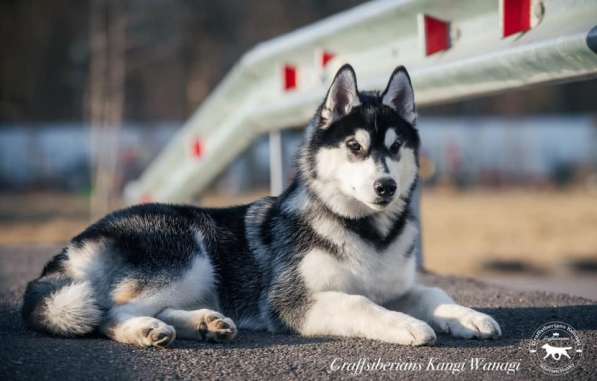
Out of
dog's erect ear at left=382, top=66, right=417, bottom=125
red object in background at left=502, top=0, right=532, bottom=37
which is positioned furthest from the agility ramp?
dog's erect ear at left=382, top=66, right=417, bottom=125

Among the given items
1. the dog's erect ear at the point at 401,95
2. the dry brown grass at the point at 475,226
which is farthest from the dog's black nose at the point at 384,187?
the dry brown grass at the point at 475,226

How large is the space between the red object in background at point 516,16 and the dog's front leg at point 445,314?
138 centimetres

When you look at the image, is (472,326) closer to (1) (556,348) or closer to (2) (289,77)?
(1) (556,348)

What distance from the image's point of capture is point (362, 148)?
11.8 ft

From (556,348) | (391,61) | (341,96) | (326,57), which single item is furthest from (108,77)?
(556,348)

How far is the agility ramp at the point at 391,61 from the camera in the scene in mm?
3492

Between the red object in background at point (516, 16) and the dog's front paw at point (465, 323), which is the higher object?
the red object in background at point (516, 16)

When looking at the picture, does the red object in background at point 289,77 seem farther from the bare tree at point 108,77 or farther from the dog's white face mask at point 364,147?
the bare tree at point 108,77

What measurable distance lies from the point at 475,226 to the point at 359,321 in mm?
11075

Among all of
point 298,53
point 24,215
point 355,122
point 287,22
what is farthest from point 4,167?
point 355,122

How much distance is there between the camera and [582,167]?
81.4 feet

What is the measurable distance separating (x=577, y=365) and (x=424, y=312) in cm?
89

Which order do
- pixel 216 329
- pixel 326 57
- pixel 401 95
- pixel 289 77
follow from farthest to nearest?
pixel 289 77 → pixel 326 57 → pixel 401 95 → pixel 216 329

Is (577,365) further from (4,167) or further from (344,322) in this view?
(4,167)
